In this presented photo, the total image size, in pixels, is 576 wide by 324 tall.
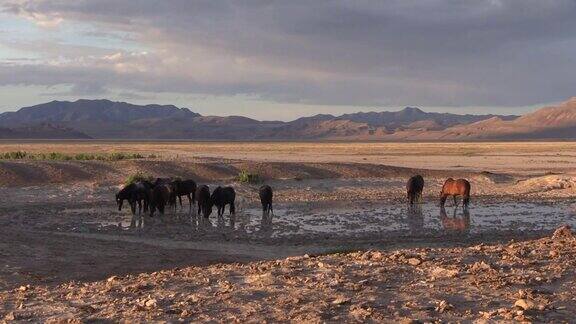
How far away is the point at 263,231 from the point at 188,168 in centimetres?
1592

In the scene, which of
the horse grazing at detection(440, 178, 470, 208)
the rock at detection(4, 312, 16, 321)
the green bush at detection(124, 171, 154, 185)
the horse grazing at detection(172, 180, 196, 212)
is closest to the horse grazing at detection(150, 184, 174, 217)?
the horse grazing at detection(172, 180, 196, 212)

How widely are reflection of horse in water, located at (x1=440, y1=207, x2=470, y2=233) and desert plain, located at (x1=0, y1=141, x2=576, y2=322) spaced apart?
0.05 metres

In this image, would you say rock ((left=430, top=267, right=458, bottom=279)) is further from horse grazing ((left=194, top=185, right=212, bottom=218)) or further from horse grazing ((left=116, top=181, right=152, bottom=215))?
horse grazing ((left=116, top=181, right=152, bottom=215))

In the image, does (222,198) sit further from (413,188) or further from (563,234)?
(563,234)

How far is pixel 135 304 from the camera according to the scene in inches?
309

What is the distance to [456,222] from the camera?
20.5 m

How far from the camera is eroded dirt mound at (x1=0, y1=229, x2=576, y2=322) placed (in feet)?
23.9

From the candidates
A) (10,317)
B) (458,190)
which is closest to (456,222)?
(458,190)

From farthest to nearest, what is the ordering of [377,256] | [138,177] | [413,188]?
[138,177], [413,188], [377,256]

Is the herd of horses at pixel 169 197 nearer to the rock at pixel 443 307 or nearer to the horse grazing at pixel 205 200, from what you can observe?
the horse grazing at pixel 205 200

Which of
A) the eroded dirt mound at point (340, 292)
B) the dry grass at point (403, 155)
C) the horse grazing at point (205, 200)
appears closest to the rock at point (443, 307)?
the eroded dirt mound at point (340, 292)

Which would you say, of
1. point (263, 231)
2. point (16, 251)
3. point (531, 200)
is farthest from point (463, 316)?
point (531, 200)

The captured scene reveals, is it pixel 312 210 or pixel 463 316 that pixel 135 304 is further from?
pixel 312 210

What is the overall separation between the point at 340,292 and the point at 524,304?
78.3 inches
